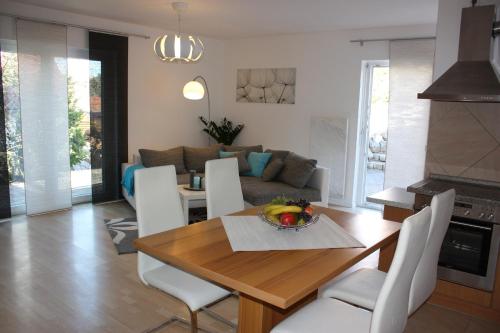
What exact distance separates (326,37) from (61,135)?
398 centimetres

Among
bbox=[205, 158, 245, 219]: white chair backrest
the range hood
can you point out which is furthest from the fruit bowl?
the range hood

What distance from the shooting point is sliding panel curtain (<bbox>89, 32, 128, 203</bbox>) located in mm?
5812

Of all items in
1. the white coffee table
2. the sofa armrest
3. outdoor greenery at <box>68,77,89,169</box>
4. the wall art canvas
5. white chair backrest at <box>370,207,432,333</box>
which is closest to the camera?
white chair backrest at <box>370,207,432,333</box>

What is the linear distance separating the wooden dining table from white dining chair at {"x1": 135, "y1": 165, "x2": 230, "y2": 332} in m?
0.21

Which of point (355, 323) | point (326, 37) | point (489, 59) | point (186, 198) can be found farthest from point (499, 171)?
point (326, 37)

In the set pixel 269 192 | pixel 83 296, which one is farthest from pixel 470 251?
pixel 83 296

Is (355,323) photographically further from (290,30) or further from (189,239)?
(290,30)

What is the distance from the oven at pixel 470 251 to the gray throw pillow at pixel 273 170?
2.77 meters

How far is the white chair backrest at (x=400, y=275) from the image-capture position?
1661 millimetres

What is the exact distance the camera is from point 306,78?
6.57 meters

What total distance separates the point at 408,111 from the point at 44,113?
4.68 metres

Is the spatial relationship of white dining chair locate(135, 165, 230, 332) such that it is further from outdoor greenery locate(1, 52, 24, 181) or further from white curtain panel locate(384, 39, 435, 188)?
white curtain panel locate(384, 39, 435, 188)

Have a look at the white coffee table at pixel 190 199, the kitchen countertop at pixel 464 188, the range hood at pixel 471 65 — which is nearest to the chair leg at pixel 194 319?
the kitchen countertop at pixel 464 188

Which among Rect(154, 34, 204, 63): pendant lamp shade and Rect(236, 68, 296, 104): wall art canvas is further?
Rect(236, 68, 296, 104): wall art canvas
